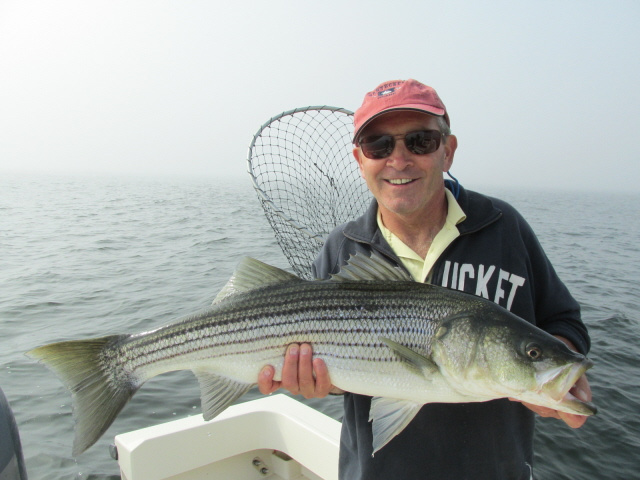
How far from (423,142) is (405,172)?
253mm

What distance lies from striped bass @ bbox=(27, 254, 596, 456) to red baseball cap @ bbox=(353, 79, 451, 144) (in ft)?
3.31

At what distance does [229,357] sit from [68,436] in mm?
5868

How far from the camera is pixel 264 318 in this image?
3039 mm

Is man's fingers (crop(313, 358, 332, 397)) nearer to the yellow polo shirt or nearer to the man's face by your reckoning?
the yellow polo shirt

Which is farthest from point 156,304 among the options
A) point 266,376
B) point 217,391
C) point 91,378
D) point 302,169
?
point 266,376

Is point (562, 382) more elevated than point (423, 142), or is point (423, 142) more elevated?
point (423, 142)

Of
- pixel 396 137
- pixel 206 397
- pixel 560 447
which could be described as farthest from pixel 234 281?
pixel 560 447

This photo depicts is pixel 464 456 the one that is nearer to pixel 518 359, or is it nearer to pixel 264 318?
pixel 518 359

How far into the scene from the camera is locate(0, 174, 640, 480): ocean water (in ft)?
23.9

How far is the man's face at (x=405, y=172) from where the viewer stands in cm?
318

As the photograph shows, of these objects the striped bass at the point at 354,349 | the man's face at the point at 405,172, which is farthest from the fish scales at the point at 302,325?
the man's face at the point at 405,172

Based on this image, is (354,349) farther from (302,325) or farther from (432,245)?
(432,245)

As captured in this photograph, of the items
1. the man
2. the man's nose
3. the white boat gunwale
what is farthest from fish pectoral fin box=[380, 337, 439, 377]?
the white boat gunwale

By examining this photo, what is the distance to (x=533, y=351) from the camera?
2574 mm
